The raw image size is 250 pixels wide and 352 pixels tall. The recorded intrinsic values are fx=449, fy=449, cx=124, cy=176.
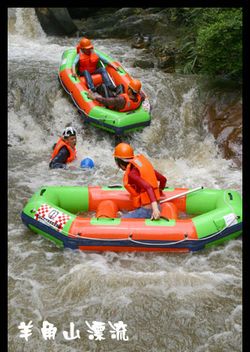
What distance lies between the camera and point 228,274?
4652 mm

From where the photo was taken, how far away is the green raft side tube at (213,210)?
16.2 feet

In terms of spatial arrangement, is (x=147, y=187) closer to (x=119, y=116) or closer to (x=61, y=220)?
(x=61, y=220)

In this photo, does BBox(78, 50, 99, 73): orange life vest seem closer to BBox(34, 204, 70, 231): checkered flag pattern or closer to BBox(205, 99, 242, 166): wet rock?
BBox(205, 99, 242, 166): wet rock

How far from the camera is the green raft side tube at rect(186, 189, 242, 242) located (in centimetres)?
493

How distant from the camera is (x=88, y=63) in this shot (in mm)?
8672

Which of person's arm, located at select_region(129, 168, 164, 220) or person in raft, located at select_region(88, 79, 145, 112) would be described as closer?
person's arm, located at select_region(129, 168, 164, 220)

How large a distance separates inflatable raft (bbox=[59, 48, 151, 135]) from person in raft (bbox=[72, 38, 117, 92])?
0.11m

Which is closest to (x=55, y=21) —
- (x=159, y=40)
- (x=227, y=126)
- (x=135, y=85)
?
(x=159, y=40)

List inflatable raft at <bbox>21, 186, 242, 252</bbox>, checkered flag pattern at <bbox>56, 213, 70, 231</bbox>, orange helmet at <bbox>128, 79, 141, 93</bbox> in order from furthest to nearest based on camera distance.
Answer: orange helmet at <bbox>128, 79, 141, 93</bbox>, checkered flag pattern at <bbox>56, 213, 70, 231</bbox>, inflatable raft at <bbox>21, 186, 242, 252</bbox>

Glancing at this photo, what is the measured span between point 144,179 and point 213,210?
0.87 meters

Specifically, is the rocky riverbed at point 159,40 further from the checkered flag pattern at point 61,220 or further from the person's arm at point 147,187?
the checkered flag pattern at point 61,220

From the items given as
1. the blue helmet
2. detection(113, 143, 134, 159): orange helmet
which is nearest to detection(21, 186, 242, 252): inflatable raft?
detection(113, 143, 134, 159): orange helmet

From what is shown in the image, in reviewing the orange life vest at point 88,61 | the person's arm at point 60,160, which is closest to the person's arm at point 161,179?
the person's arm at point 60,160
